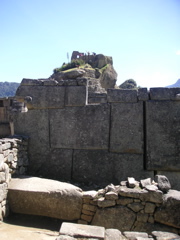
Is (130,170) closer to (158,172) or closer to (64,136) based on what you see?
(158,172)

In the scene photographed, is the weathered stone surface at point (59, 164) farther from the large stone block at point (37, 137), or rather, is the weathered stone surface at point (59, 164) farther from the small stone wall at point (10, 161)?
the small stone wall at point (10, 161)

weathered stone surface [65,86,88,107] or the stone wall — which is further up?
weathered stone surface [65,86,88,107]

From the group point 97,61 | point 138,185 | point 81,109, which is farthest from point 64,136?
point 97,61

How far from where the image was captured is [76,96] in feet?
19.4

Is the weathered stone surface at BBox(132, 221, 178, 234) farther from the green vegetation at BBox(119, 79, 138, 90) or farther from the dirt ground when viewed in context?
the green vegetation at BBox(119, 79, 138, 90)

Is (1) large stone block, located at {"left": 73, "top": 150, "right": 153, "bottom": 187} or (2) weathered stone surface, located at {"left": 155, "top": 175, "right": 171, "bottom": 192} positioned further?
(1) large stone block, located at {"left": 73, "top": 150, "right": 153, "bottom": 187}

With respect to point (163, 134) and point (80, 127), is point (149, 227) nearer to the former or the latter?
point (163, 134)

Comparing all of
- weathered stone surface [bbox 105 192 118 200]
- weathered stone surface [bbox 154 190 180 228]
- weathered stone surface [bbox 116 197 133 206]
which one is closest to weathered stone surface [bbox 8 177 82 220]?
weathered stone surface [bbox 105 192 118 200]

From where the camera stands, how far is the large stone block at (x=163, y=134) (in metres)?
5.34

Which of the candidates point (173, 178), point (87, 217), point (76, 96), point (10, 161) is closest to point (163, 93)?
point (173, 178)

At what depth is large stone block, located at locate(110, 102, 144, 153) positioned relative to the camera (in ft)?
18.1

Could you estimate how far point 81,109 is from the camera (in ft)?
19.3

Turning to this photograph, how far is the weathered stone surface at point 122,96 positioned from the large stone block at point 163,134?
Answer: 38cm

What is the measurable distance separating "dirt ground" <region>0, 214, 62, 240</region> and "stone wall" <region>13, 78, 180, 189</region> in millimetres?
1334
